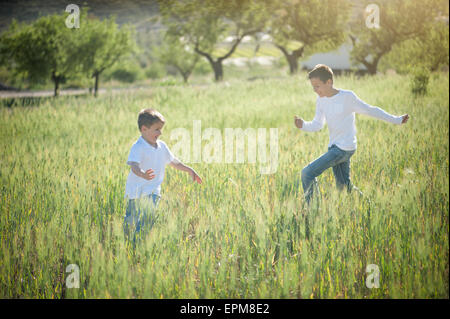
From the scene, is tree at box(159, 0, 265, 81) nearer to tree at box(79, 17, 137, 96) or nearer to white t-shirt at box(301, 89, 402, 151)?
tree at box(79, 17, 137, 96)

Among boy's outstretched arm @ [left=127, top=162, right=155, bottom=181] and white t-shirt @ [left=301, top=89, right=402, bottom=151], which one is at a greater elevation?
white t-shirt @ [left=301, top=89, right=402, bottom=151]

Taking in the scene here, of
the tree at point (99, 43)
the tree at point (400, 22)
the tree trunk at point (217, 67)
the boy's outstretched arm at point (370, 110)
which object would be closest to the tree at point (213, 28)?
the tree trunk at point (217, 67)

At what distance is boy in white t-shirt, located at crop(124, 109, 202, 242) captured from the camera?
8.12 ft

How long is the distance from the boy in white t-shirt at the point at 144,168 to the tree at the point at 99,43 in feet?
53.7

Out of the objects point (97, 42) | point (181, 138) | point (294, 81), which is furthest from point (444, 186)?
point (97, 42)

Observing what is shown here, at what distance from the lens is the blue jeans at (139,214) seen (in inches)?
96.6

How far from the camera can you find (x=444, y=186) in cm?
300

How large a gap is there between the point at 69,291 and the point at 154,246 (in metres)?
0.58

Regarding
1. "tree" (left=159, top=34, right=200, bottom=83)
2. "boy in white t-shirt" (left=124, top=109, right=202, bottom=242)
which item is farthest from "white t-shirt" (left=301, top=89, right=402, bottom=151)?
"tree" (left=159, top=34, right=200, bottom=83)

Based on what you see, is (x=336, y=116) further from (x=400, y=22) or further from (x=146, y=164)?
(x=400, y=22)

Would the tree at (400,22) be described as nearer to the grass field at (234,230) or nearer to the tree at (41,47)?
the tree at (41,47)

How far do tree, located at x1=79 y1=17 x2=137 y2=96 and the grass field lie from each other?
1491cm

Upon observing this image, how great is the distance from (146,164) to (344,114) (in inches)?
75.7
